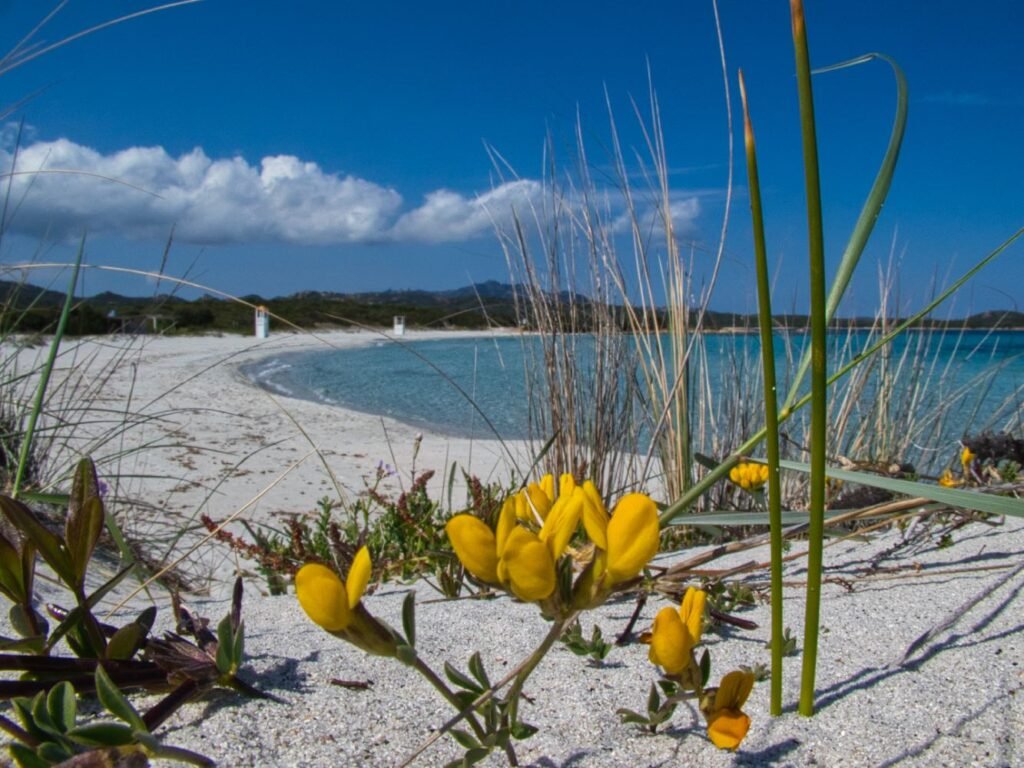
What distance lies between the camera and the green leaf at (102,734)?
23.8 inches

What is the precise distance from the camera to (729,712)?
65 centimetres

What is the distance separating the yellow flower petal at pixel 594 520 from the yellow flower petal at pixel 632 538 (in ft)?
0.04

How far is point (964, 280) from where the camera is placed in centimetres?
82

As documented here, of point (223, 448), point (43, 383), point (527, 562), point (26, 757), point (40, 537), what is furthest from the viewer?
point (223, 448)

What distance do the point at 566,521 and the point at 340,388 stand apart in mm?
14328

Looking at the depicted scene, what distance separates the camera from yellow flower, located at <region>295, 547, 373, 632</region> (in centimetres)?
51

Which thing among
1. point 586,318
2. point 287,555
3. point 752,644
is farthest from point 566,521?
point 586,318

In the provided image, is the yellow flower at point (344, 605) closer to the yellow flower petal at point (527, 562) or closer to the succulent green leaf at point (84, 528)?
the yellow flower petal at point (527, 562)

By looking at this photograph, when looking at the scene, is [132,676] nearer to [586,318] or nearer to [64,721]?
[64,721]

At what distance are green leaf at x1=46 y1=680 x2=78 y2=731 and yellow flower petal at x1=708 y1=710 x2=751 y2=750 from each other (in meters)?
0.51

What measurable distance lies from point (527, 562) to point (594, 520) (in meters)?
0.07

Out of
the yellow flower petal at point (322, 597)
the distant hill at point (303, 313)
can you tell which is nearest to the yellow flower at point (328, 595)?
the yellow flower petal at point (322, 597)

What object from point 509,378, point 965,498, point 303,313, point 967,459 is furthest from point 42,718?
point 303,313

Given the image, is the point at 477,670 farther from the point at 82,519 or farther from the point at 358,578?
the point at 82,519
